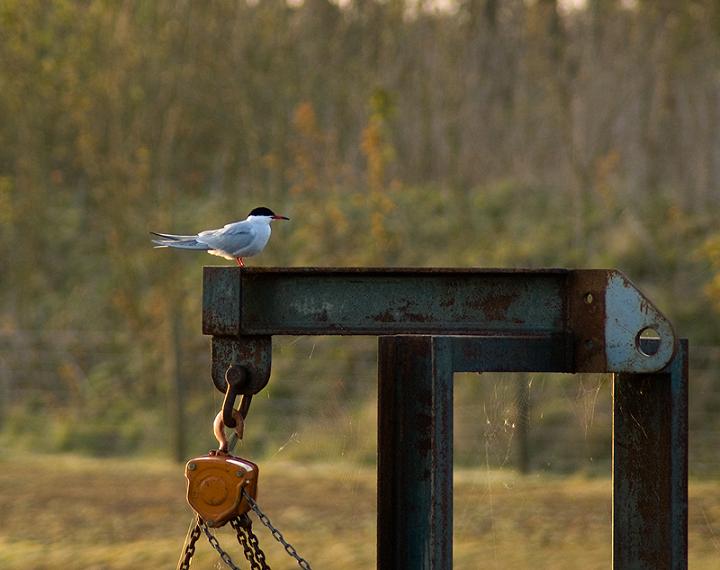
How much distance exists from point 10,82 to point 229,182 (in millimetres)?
4090

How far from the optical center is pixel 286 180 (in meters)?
23.0

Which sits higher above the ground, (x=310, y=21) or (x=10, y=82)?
(x=310, y=21)

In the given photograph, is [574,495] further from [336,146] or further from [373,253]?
[336,146]

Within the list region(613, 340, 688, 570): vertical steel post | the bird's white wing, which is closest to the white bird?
the bird's white wing

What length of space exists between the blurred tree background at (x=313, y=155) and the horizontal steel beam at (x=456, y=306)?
A: 44.5ft

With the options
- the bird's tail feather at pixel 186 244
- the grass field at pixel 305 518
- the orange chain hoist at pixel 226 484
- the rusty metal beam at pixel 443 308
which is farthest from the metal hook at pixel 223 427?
the grass field at pixel 305 518

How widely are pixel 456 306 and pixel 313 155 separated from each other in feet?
58.0

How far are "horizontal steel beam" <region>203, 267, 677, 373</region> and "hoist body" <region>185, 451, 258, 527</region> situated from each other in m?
0.41

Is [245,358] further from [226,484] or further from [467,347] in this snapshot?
[467,347]

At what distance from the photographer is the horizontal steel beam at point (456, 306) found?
4.69 m

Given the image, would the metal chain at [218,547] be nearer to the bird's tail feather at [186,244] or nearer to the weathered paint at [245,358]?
the weathered paint at [245,358]

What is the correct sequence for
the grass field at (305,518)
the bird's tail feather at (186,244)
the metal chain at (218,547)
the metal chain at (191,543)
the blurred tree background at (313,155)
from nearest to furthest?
the metal chain at (218,547), the metal chain at (191,543), the bird's tail feather at (186,244), the grass field at (305,518), the blurred tree background at (313,155)

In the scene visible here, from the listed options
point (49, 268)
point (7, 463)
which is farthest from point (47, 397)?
point (49, 268)

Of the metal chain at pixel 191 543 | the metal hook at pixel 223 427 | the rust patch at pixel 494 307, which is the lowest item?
the metal chain at pixel 191 543
